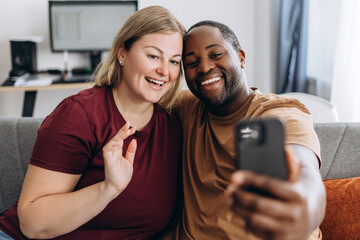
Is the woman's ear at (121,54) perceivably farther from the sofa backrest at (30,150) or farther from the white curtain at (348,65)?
the white curtain at (348,65)

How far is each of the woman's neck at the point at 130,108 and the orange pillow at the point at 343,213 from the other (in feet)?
2.48

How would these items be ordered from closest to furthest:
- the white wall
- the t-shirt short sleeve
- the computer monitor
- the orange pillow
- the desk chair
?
the t-shirt short sleeve
the orange pillow
the desk chair
the computer monitor
the white wall

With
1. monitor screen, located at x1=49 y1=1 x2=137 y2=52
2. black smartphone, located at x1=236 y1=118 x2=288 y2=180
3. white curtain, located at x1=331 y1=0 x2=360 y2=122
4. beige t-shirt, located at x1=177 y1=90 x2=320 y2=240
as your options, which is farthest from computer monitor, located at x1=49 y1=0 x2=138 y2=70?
black smartphone, located at x1=236 y1=118 x2=288 y2=180

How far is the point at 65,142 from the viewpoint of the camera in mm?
1055

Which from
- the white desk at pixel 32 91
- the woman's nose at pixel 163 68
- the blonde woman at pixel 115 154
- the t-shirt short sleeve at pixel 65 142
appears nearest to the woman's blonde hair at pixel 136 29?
the blonde woman at pixel 115 154

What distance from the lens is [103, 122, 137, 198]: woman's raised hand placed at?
92 centimetres

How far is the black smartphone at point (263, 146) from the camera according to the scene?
502 mm

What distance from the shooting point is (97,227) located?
3.86ft

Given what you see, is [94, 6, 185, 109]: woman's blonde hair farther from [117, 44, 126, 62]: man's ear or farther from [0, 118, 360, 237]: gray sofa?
[0, 118, 360, 237]: gray sofa

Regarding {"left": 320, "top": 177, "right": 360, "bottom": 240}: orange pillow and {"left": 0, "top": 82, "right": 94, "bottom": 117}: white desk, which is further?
{"left": 0, "top": 82, "right": 94, "bottom": 117}: white desk

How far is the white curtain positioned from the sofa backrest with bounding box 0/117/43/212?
1750mm

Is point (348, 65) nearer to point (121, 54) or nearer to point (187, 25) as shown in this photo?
point (121, 54)

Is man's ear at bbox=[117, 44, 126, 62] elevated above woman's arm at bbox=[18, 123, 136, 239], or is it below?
above

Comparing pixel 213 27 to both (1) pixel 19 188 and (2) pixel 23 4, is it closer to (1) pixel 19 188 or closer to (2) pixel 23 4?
(1) pixel 19 188
